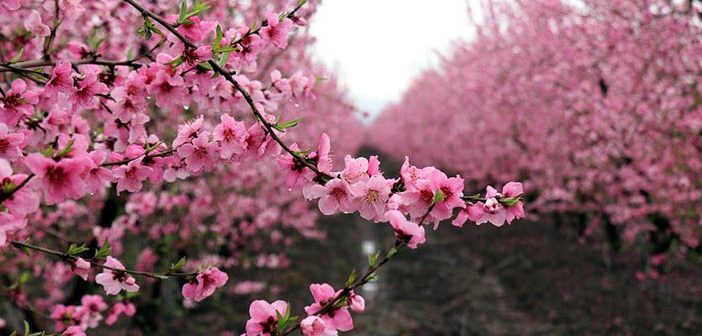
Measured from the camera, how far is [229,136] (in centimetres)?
178

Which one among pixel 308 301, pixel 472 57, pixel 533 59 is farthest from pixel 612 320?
pixel 472 57

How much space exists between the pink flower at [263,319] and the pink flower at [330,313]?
98 mm

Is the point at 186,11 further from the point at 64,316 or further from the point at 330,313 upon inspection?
the point at 64,316

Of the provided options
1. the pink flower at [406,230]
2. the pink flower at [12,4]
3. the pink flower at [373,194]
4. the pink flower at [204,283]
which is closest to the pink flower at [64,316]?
the pink flower at [204,283]

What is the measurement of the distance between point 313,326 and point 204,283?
605mm

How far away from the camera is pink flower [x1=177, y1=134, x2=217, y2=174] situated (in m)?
1.77

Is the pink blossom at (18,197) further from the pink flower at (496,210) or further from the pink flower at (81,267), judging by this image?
the pink flower at (496,210)

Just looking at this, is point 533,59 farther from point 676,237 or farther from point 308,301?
point 308,301

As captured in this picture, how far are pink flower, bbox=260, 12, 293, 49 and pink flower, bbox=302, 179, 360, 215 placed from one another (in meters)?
0.70

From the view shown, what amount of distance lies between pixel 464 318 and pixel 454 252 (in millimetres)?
4301

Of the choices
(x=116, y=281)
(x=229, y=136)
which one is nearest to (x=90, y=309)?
(x=116, y=281)

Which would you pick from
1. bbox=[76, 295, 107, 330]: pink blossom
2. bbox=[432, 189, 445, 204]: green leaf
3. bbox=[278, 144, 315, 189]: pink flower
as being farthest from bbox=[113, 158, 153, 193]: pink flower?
bbox=[76, 295, 107, 330]: pink blossom

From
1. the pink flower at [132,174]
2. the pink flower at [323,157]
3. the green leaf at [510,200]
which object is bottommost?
the pink flower at [132,174]

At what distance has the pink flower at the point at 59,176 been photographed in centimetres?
126
